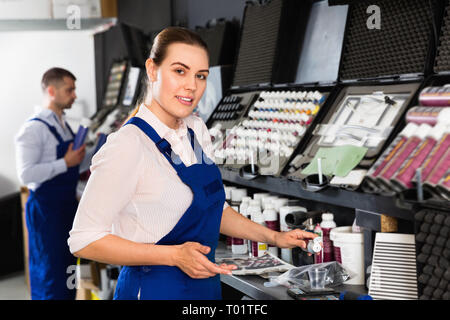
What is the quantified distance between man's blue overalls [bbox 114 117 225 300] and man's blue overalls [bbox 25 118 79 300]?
95.1 inches

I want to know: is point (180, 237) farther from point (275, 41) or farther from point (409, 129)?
point (275, 41)

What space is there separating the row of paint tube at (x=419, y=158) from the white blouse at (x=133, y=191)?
0.60m

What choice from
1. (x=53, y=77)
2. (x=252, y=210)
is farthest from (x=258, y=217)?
(x=53, y=77)

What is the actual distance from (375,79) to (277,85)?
762 mm

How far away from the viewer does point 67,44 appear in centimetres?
722

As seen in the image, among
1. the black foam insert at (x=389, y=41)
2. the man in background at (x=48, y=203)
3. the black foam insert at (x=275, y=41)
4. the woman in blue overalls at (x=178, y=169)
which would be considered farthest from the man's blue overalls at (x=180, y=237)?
the man in background at (x=48, y=203)

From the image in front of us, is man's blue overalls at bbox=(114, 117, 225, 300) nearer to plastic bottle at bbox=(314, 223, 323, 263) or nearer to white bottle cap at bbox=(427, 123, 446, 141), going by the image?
plastic bottle at bbox=(314, 223, 323, 263)

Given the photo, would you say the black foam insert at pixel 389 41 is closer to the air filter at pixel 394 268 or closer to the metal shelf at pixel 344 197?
the metal shelf at pixel 344 197

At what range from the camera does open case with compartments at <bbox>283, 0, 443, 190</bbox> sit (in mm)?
2080

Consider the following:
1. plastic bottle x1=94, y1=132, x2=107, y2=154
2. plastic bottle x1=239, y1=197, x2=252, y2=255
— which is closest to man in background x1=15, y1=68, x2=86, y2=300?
plastic bottle x1=94, y1=132, x2=107, y2=154

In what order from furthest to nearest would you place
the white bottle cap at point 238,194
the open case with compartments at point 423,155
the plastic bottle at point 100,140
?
the plastic bottle at point 100,140, the white bottle cap at point 238,194, the open case with compartments at point 423,155

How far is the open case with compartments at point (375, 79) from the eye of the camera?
6.82ft

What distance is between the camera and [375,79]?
2.35 m
